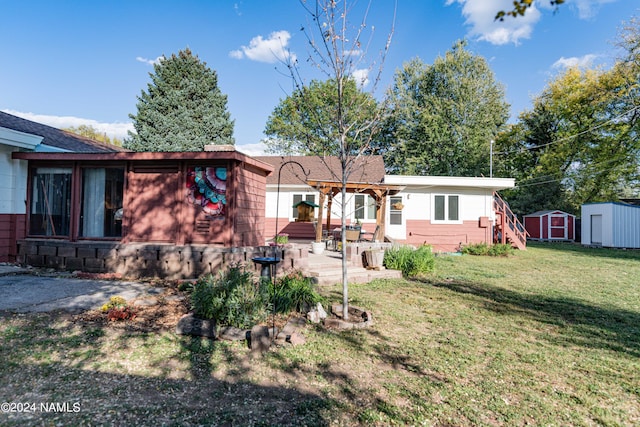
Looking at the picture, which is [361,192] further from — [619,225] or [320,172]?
[619,225]

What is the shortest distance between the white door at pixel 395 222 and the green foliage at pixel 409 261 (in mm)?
6149

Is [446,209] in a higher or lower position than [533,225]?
higher

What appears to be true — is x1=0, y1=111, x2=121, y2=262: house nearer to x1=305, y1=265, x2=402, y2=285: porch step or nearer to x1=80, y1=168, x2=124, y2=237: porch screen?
x1=80, y1=168, x2=124, y2=237: porch screen

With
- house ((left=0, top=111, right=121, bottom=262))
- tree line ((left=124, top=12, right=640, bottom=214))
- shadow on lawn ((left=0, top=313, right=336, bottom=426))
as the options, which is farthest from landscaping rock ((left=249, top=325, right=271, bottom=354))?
tree line ((left=124, top=12, right=640, bottom=214))

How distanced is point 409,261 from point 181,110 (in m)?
23.1

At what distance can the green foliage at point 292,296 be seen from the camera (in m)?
4.91

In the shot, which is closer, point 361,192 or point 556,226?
point 361,192

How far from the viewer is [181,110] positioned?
82.5 ft

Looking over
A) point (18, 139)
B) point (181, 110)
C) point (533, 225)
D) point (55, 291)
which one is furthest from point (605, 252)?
point (181, 110)

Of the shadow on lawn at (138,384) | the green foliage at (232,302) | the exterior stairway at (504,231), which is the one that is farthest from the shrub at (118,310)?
the exterior stairway at (504,231)

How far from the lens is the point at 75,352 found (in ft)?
11.3

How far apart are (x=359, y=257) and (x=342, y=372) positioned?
17.9 ft

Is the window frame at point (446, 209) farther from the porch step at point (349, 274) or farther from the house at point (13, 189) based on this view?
the house at point (13, 189)

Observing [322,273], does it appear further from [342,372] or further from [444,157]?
[444,157]
